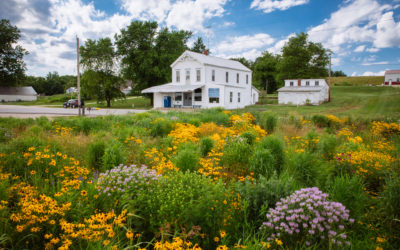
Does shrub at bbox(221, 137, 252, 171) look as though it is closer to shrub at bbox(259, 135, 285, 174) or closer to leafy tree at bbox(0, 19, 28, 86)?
shrub at bbox(259, 135, 285, 174)

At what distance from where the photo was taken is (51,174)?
3.94 m

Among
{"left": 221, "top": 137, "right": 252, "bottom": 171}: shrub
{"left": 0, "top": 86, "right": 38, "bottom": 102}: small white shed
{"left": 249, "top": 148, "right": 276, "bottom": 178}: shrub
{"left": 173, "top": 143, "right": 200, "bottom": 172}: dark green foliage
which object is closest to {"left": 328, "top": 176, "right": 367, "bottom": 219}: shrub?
{"left": 249, "top": 148, "right": 276, "bottom": 178}: shrub

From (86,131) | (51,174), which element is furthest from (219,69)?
(51,174)

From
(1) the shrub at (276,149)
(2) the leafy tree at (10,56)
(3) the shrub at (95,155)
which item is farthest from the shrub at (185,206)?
(2) the leafy tree at (10,56)

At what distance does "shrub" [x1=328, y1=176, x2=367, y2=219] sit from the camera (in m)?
3.16

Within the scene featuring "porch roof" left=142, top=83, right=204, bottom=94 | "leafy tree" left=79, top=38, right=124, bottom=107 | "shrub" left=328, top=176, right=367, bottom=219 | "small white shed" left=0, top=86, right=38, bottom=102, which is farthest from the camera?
"small white shed" left=0, top=86, right=38, bottom=102

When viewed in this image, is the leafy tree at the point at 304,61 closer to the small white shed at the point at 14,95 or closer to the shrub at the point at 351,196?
the shrub at the point at 351,196

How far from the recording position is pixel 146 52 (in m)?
38.3

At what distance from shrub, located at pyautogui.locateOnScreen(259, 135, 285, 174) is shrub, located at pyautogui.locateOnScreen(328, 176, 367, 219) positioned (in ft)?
4.76

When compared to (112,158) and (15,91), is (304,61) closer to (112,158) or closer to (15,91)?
(112,158)

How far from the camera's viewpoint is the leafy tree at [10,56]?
143 ft

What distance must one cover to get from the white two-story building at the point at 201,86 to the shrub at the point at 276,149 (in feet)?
78.9

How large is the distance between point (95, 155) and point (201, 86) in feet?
84.7

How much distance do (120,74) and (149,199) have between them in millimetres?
40455
